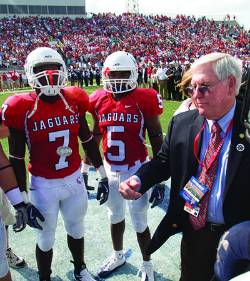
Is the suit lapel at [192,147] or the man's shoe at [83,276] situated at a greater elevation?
the suit lapel at [192,147]

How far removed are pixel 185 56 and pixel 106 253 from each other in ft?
109

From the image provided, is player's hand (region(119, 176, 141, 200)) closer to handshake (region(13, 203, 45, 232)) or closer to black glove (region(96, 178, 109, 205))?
handshake (region(13, 203, 45, 232))

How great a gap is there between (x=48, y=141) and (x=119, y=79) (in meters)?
0.82

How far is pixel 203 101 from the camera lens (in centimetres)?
199

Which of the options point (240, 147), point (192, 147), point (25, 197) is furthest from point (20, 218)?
point (240, 147)

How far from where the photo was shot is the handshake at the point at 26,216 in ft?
8.46

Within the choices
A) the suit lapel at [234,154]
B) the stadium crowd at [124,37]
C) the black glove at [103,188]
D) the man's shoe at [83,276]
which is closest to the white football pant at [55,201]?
the black glove at [103,188]

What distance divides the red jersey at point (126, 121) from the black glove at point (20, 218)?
38.2 inches

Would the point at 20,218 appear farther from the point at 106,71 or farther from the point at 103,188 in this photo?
the point at 106,71

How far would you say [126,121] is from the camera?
3211mm

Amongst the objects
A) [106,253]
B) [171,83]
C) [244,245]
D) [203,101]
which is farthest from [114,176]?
[171,83]

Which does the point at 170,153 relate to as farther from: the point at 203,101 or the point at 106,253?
the point at 106,253

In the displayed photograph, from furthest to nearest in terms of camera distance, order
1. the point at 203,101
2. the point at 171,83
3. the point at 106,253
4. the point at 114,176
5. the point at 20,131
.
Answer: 1. the point at 171,83
2. the point at 106,253
3. the point at 114,176
4. the point at 20,131
5. the point at 203,101

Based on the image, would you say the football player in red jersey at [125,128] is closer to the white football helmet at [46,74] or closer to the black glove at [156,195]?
the black glove at [156,195]
